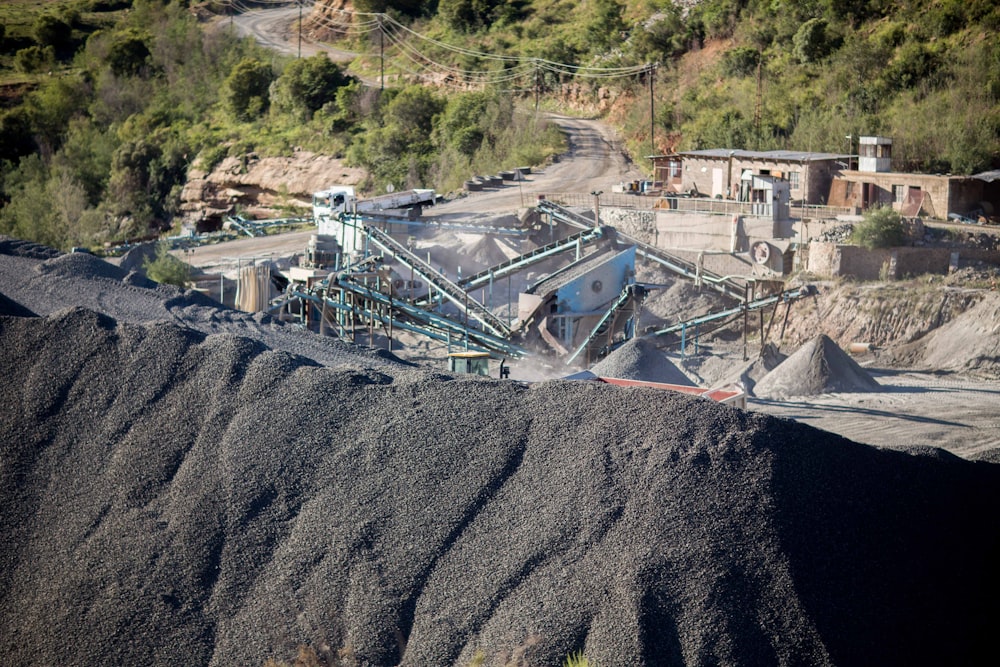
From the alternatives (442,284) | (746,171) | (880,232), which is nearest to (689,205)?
(746,171)

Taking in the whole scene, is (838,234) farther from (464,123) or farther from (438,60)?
(438,60)

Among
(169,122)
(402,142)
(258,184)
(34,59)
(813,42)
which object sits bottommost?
(258,184)

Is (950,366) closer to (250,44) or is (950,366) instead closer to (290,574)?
(290,574)

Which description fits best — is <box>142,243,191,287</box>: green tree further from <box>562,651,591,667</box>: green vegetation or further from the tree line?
<box>562,651,591,667</box>: green vegetation

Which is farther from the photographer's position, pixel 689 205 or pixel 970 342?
pixel 689 205

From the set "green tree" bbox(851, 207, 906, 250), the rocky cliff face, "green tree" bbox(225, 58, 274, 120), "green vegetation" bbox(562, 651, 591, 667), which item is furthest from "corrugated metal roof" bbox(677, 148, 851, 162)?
"green tree" bbox(225, 58, 274, 120)

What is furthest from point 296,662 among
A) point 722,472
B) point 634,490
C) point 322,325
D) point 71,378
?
point 322,325
